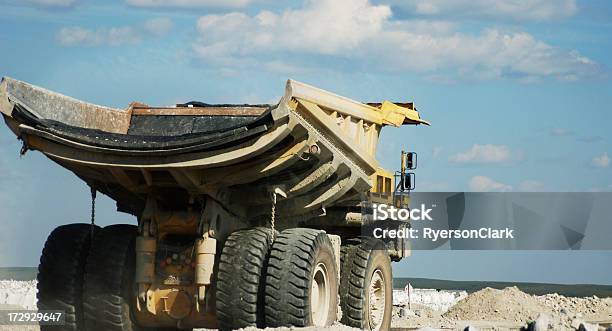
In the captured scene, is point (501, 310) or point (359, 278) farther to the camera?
point (501, 310)

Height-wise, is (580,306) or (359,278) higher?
(580,306)

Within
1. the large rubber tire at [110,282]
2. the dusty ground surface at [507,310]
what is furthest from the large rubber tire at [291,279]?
the dusty ground surface at [507,310]

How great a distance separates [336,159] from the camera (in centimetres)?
1430

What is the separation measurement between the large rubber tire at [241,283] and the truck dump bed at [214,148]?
0.70 m

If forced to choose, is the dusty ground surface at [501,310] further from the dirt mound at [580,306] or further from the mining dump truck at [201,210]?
the mining dump truck at [201,210]

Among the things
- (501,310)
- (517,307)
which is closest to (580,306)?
(517,307)

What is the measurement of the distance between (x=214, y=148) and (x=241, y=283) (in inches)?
63.6

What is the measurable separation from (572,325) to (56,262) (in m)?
6.81

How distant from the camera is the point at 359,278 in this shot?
16.7 meters

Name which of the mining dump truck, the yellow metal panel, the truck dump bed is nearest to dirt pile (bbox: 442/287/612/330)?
the yellow metal panel

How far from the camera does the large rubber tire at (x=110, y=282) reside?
45.7 feet

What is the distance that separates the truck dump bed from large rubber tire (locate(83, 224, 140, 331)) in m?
0.65

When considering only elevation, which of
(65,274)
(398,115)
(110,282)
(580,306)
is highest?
(398,115)

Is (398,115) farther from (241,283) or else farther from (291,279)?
(241,283)
